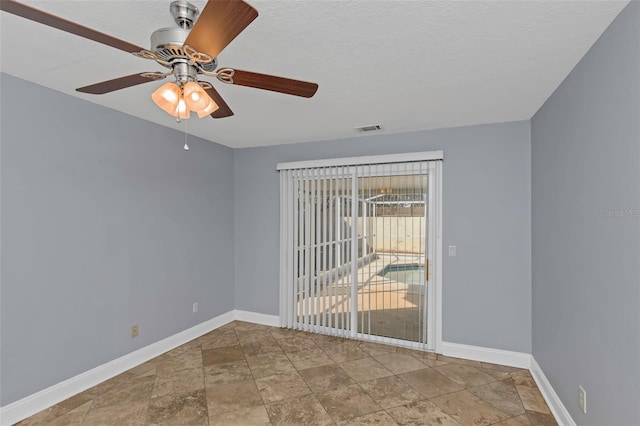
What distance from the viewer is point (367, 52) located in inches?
76.0

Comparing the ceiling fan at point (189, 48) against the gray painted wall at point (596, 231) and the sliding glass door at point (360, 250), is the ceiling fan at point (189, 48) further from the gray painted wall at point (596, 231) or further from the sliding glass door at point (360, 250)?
the sliding glass door at point (360, 250)

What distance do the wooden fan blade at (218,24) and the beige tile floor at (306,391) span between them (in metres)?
2.40

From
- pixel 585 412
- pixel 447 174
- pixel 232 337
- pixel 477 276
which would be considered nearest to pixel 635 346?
pixel 585 412

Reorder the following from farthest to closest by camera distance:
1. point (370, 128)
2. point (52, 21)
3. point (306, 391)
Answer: point (370, 128) < point (306, 391) < point (52, 21)

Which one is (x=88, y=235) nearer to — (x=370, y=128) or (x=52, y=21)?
(x=52, y=21)

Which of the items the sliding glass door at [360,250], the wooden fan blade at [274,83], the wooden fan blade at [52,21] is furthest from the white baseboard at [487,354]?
the wooden fan blade at [52,21]

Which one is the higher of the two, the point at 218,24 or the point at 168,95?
the point at 218,24

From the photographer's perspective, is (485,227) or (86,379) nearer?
(86,379)

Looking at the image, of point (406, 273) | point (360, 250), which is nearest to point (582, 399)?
point (406, 273)

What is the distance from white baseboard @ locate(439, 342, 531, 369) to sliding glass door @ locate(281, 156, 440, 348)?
0.73ft

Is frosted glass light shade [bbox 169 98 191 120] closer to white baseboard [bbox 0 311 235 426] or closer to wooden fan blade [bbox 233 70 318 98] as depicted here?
wooden fan blade [bbox 233 70 318 98]

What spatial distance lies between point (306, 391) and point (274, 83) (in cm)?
243

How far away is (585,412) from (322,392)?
5.83ft

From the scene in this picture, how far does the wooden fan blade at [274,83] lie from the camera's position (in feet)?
5.04
